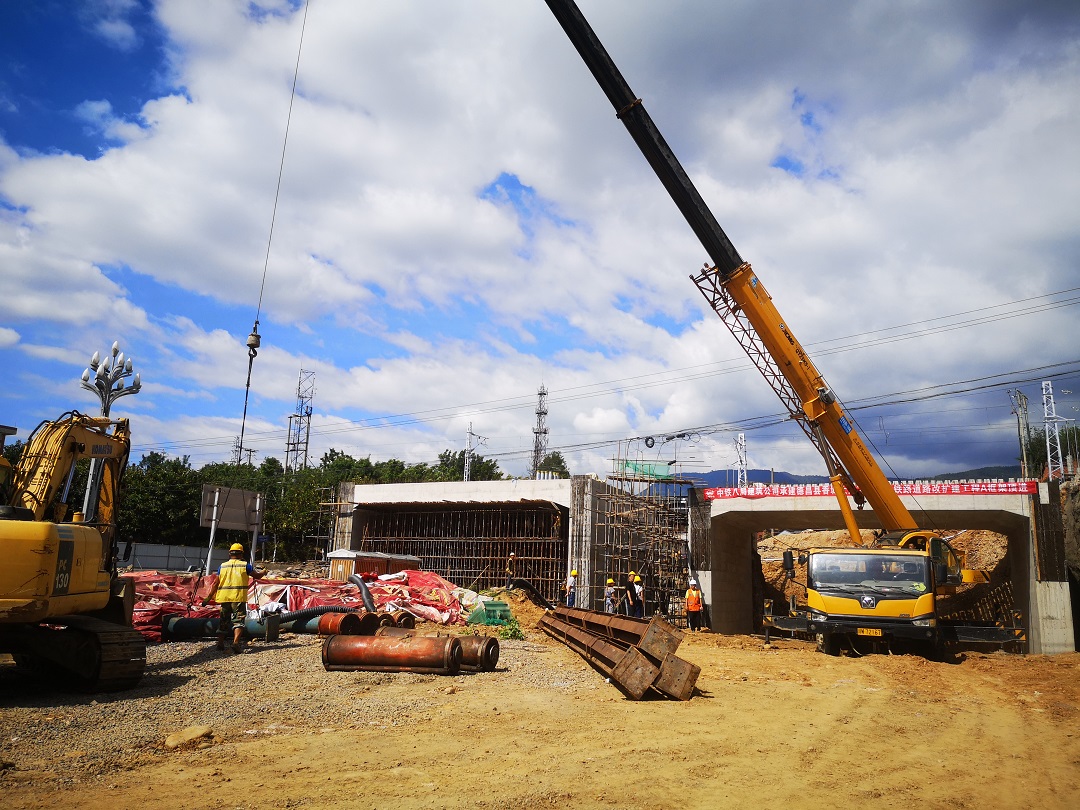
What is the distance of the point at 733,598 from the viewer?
26.5 metres

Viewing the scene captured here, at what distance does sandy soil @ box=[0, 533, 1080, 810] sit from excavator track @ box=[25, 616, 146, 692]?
1.00 ft

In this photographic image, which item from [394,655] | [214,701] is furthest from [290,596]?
[214,701]

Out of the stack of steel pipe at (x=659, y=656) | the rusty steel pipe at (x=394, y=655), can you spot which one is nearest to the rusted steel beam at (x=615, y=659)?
the stack of steel pipe at (x=659, y=656)

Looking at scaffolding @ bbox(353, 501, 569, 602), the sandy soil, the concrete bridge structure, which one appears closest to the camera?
the sandy soil

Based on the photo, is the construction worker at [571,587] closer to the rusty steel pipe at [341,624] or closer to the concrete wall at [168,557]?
the rusty steel pipe at [341,624]

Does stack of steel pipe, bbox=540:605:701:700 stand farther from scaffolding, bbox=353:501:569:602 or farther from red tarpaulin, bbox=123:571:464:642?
scaffolding, bbox=353:501:569:602

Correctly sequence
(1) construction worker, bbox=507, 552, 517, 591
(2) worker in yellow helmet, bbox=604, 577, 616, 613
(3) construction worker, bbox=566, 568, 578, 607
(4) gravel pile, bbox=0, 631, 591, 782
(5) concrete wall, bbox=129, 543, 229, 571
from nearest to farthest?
(4) gravel pile, bbox=0, 631, 591, 782 → (2) worker in yellow helmet, bbox=604, 577, 616, 613 → (3) construction worker, bbox=566, 568, 578, 607 → (1) construction worker, bbox=507, 552, 517, 591 → (5) concrete wall, bbox=129, 543, 229, 571

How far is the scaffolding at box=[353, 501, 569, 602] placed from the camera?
26172 mm

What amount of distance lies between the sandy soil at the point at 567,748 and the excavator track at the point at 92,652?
1.00 feet

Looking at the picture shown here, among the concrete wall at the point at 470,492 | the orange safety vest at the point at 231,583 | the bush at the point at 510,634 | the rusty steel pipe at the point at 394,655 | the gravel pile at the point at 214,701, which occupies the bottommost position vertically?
the bush at the point at 510,634

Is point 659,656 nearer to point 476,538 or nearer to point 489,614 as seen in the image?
point 489,614

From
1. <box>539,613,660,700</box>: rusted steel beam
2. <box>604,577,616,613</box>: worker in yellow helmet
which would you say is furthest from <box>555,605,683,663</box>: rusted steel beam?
<box>604,577,616,613</box>: worker in yellow helmet

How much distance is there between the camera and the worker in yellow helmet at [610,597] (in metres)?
22.4

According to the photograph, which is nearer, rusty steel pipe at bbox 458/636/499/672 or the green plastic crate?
rusty steel pipe at bbox 458/636/499/672
